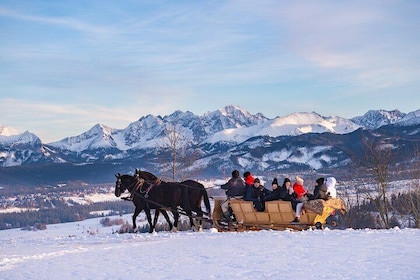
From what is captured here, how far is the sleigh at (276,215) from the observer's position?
709 inches

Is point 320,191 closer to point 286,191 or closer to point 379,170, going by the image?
point 286,191

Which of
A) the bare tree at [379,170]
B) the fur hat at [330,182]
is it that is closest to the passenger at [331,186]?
the fur hat at [330,182]

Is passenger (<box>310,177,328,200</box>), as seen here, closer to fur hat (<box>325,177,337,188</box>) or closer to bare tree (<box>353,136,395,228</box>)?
fur hat (<box>325,177,337,188</box>)

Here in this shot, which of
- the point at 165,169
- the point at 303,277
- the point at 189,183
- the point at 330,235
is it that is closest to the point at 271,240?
the point at 330,235

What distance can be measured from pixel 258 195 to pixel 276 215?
101cm

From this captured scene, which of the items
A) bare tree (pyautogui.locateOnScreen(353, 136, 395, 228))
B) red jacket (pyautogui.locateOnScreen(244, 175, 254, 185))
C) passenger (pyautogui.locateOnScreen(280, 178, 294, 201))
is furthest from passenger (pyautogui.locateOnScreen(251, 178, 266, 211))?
bare tree (pyautogui.locateOnScreen(353, 136, 395, 228))

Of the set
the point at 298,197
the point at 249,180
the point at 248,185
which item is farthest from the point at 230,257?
the point at 249,180

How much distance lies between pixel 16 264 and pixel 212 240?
216 inches

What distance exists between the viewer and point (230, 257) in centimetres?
1420

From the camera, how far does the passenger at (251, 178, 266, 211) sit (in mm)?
18875

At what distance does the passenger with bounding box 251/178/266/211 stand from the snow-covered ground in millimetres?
1249

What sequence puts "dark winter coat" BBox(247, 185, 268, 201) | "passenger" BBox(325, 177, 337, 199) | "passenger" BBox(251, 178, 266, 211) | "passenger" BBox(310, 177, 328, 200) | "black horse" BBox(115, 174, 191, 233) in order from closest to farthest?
"passenger" BBox(310, 177, 328, 200) < "passenger" BBox(325, 177, 337, 199) < "passenger" BBox(251, 178, 266, 211) < "dark winter coat" BBox(247, 185, 268, 201) < "black horse" BBox(115, 174, 191, 233)

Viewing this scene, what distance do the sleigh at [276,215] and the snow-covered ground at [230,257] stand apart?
911 millimetres

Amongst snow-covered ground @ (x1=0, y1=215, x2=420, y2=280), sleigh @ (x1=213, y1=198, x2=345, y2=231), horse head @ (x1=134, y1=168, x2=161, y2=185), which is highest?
horse head @ (x1=134, y1=168, x2=161, y2=185)
